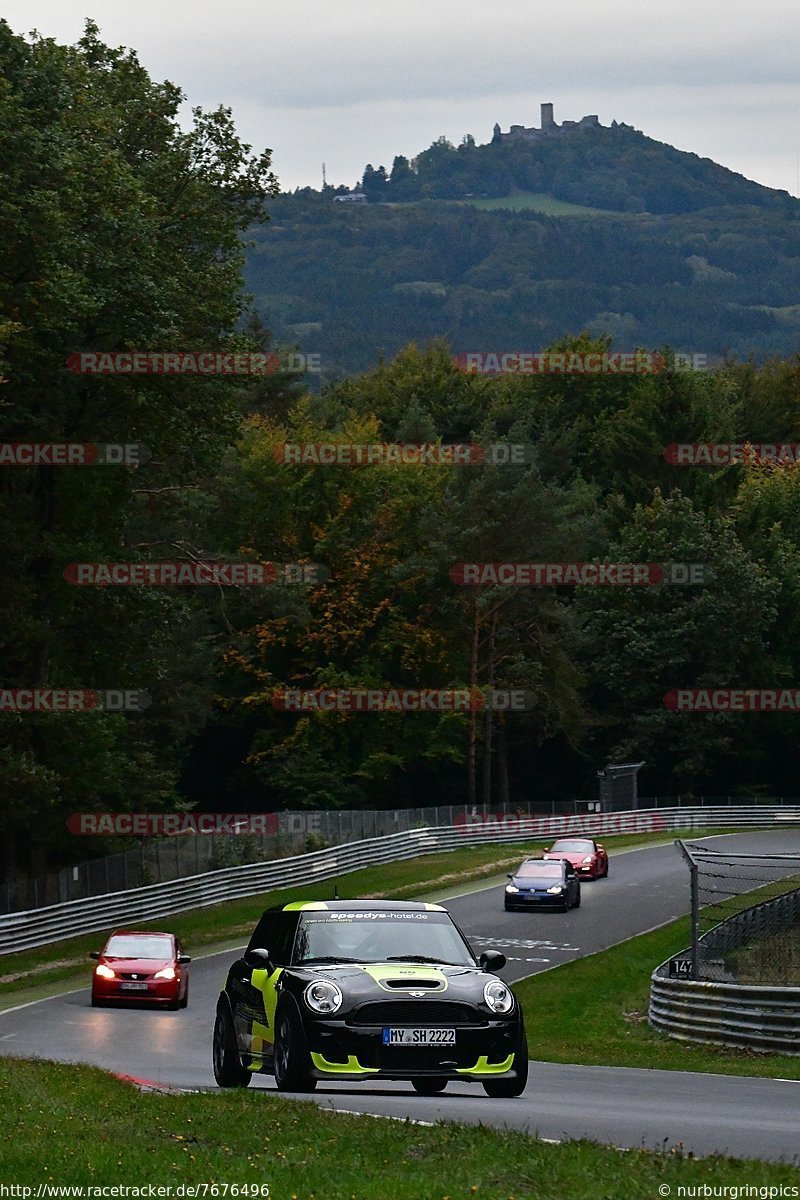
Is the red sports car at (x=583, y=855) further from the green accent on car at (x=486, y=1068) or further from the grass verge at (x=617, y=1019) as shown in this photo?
the green accent on car at (x=486, y=1068)

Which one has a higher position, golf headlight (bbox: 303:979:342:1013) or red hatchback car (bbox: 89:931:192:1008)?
golf headlight (bbox: 303:979:342:1013)

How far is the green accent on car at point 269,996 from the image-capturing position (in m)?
13.9

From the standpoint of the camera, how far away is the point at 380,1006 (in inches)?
511

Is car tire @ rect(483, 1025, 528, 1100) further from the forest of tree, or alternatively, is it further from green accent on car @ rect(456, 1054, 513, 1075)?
the forest of tree

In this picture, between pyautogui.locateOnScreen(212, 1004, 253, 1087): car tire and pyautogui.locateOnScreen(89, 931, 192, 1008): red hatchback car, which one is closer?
pyautogui.locateOnScreen(212, 1004, 253, 1087): car tire

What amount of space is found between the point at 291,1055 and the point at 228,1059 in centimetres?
198

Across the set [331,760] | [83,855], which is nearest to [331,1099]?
[83,855]

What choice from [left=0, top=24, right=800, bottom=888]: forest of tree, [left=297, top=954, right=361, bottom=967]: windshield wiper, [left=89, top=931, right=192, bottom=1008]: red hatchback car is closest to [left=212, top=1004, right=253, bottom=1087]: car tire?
[left=297, top=954, right=361, bottom=967]: windshield wiper

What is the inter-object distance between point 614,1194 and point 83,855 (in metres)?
46.1

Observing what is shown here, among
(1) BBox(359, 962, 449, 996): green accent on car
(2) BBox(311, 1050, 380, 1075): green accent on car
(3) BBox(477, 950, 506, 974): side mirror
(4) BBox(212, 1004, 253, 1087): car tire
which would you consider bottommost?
(4) BBox(212, 1004, 253, 1087): car tire

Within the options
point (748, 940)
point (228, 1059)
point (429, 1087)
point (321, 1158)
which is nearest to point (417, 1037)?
point (429, 1087)

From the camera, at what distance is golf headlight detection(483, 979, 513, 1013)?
1315cm

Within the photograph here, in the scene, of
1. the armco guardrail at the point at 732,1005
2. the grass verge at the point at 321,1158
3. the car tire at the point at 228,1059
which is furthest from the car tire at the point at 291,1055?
the armco guardrail at the point at 732,1005

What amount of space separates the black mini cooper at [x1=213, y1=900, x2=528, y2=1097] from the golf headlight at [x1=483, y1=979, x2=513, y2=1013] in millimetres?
10
